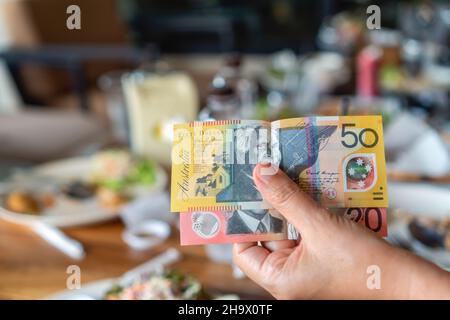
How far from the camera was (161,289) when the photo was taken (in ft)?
2.70

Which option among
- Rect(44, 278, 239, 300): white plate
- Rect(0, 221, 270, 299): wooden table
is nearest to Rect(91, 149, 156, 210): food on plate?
Rect(0, 221, 270, 299): wooden table

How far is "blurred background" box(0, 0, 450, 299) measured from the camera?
40.1 inches

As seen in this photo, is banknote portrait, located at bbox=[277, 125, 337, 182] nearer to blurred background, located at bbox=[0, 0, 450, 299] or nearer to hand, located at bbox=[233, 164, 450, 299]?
hand, located at bbox=[233, 164, 450, 299]

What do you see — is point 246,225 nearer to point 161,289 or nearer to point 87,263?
point 161,289

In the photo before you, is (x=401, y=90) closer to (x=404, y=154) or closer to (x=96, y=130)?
(x=404, y=154)

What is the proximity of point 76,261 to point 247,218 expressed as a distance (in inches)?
19.7

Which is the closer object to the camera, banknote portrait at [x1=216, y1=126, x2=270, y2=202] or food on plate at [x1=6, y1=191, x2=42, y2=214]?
banknote portrait at [x1=216, y1=126, x2=270, y2=202]

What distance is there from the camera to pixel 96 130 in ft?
7.21

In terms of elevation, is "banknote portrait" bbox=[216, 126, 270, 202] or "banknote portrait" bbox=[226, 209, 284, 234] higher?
"banknote portrait" bbox=[216, 126, 270, 202]

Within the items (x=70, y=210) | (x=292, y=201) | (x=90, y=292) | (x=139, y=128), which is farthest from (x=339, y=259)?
(x=139, y=128)

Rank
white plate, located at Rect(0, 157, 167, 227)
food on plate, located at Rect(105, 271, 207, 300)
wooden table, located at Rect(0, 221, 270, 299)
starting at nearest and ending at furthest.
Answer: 1. food on plate, located at Rect(105, 271, 207, 300)
2. wooden table, located at Rect(0, 221, 270, 299)
3. white plate, located at Rect(0, 157, 167, 227)

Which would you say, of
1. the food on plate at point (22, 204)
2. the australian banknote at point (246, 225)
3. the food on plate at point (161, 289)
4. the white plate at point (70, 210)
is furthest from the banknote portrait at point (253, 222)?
the food on plate at point (22, 204)

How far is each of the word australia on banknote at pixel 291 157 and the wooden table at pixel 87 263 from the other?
0.33 metres

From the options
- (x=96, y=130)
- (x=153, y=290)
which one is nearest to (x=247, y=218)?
(x=153, y=290)
